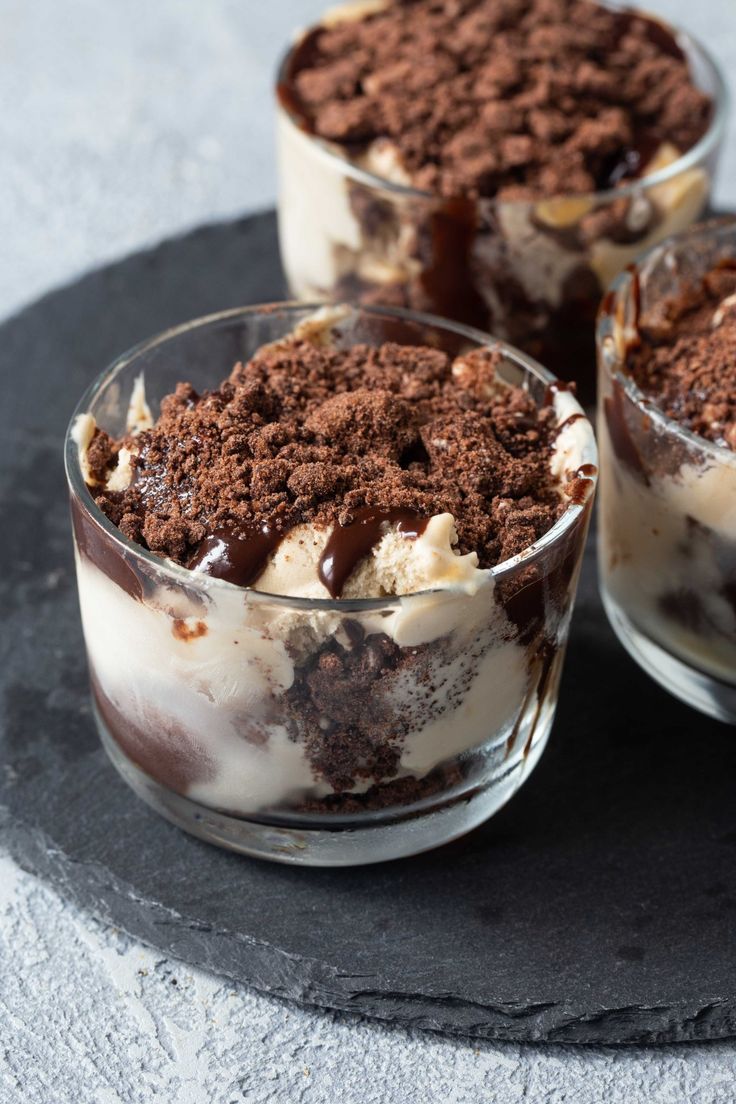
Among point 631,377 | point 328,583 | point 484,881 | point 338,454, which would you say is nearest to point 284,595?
point 328,583

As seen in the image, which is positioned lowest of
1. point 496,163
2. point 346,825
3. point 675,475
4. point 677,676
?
point 677,676

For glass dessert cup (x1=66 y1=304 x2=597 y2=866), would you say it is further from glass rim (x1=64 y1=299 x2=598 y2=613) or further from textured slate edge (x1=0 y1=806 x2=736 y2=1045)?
textured slate edge (x1=0 y1=806 x2=736 y2=1045)

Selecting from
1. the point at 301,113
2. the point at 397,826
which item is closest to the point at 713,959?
the point at 397,826

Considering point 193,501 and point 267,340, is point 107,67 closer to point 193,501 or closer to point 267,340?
point 267,340

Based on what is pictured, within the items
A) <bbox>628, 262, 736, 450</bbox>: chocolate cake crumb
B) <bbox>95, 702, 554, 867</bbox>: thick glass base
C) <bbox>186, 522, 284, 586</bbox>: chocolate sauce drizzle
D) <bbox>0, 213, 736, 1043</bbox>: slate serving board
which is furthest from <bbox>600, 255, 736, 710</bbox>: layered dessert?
<bbox>186, 522, 284, 586</bbox>: chocolate sauce drizzle

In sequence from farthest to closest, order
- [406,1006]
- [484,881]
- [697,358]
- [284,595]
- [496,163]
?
[496,163]
[697,358]
[484,881]
[406,1006]
[284,595]

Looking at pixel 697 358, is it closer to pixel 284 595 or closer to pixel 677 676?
pixel 677 676

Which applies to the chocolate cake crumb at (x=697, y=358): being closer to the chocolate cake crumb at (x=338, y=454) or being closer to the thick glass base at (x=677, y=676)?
the chocolate cake crumb at (x=338, y=454)
